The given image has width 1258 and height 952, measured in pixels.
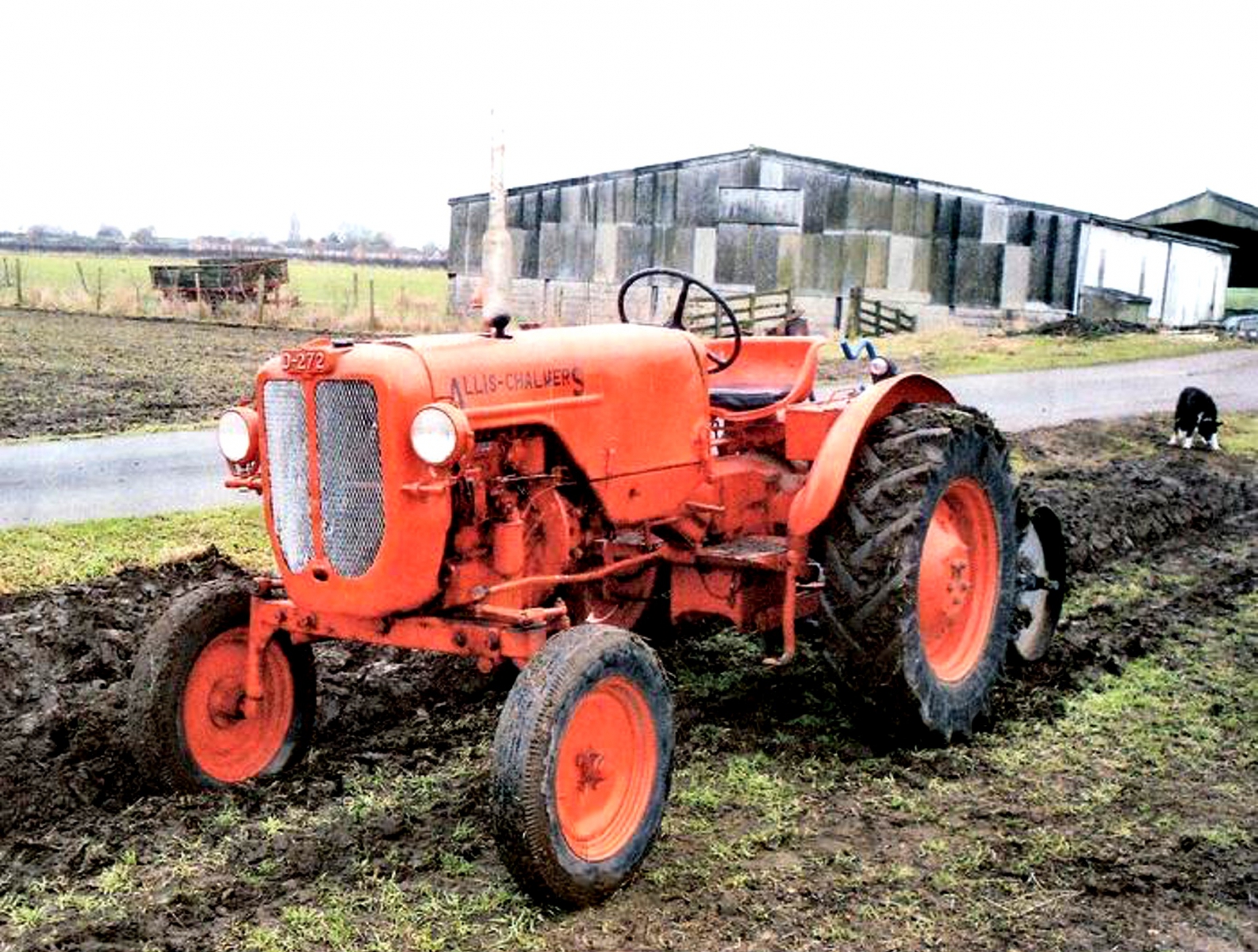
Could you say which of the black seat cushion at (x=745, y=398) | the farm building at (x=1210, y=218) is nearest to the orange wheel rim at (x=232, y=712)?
the black seat cushion at (x=745, y=398)

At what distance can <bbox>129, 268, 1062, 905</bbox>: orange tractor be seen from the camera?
391 cm

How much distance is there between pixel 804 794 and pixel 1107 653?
2.32 m

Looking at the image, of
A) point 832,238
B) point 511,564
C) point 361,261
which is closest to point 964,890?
point 511,564

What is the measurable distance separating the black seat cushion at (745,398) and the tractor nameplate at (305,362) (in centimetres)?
197

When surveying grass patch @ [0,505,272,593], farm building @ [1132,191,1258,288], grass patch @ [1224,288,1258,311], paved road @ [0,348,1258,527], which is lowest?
paved road @ [0,348,1258,527]

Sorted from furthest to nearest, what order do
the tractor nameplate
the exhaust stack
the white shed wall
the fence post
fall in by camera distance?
1. the white shed wall
2. the fence post
3. the exhaust stack
4. the tractor nameplate

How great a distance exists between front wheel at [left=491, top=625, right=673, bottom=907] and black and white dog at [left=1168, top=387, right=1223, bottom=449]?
1125 cm

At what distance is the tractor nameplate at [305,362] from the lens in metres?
4.02

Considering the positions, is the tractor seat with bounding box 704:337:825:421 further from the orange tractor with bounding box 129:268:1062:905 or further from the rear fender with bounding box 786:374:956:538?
the rear fender with bounding box 786:374:956:538

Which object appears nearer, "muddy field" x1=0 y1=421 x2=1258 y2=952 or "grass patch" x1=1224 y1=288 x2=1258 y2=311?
"muddy field" x1=0 y1=421 x2=1258 y2=952

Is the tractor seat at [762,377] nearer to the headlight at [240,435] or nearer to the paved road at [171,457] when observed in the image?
the headlight at [240,435]

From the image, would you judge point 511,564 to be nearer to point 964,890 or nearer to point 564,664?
point 564,664

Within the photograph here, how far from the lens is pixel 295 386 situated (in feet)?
13.6

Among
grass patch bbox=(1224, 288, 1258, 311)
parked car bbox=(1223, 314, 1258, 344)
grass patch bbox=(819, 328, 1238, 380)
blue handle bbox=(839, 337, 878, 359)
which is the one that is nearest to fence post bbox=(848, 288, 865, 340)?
grass patch bbox=(819, 328, 1238, 380)
